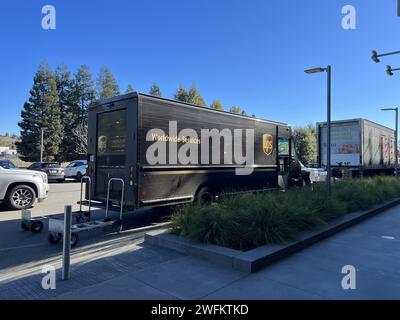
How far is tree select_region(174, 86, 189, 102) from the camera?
201 ft

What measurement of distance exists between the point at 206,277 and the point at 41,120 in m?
48.7

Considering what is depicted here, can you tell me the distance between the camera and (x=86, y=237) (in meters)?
6.83

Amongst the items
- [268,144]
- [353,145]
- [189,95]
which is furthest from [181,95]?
[268,144]

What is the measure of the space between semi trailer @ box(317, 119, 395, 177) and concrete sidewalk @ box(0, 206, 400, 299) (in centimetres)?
1277

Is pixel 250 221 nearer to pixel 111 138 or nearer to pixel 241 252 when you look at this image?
pixel 241 252

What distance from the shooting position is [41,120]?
1833 inches

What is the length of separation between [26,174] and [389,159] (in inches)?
921

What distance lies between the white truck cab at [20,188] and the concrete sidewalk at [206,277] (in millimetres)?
5638

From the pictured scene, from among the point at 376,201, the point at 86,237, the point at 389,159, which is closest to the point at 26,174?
the point at 86,237

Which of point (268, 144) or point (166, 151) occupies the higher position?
point (268, 144)

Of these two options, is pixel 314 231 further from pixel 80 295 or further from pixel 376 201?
pixel 376 201

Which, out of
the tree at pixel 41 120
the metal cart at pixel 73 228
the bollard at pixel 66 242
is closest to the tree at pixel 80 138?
the tree at pixel 41 120

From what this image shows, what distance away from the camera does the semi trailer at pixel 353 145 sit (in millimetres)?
17391

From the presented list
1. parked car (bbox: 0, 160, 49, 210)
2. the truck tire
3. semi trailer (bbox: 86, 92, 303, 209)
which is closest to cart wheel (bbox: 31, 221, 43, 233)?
semi trailer (bbox: 86, 92, 303, 209)
